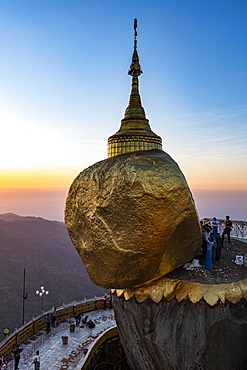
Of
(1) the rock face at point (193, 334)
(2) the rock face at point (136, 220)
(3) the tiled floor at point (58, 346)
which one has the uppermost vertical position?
(2) the rock face at point (136, 220)

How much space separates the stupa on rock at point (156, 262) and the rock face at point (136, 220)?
25 mm

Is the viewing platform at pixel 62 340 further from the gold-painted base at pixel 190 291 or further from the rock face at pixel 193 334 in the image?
the gold-painted base at pixel 190 291

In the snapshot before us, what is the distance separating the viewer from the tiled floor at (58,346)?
1245 centimetres

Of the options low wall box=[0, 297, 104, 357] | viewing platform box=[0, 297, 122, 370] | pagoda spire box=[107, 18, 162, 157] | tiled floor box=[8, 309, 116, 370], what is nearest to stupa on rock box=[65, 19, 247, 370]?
pagoda spire box=[107, 18, 162, 157]

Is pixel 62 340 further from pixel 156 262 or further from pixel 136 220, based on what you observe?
pixel 136 220

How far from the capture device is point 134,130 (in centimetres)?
1016

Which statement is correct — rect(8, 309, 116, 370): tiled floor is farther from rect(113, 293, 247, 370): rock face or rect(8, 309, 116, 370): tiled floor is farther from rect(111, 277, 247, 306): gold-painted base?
rect(111, 277, 247, 306): gold-painted base

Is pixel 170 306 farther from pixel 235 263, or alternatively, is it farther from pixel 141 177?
pixel 141 177

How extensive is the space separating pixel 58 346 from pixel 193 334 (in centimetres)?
926

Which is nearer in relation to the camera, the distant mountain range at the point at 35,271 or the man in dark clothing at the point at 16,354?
the man in dark clothing at the point at 16,354

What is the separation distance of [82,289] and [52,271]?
947 cm

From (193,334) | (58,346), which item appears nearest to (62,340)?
(58,346)

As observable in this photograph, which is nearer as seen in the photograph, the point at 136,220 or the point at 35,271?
the point at 136,220

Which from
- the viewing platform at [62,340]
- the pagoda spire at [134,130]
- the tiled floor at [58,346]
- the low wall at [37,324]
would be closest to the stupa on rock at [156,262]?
the pagoda spire at [134,130]
